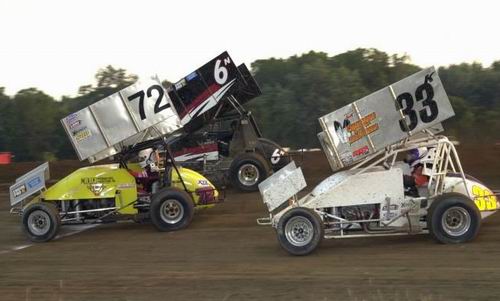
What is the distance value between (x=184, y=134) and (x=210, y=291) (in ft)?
29.0

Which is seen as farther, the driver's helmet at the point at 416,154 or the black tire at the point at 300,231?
the driver's helmet at the point at 416,154

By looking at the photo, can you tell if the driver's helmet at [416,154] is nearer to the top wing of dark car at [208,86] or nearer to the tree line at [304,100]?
the top wing of dark car at [208,86]

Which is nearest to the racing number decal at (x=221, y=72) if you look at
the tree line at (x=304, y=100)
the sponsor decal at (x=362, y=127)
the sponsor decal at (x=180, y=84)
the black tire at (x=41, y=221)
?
the sponsor decal at (x=180, y=84)

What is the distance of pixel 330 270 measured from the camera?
777 cm

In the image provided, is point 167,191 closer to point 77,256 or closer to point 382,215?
point 77,256

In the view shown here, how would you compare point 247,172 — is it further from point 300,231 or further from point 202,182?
point 300,231

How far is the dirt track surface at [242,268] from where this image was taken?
6.99 m

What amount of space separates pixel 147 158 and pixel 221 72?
4.03m

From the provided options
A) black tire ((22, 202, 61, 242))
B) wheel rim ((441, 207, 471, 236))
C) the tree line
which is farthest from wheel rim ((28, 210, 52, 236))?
the tree line

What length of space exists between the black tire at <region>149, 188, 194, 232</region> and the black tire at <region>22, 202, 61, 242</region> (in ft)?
Answer: 5.59

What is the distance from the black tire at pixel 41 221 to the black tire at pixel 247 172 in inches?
195

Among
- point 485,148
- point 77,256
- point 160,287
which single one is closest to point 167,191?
point 77,256

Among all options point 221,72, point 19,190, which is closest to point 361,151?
point 19,190

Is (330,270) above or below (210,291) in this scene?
below
